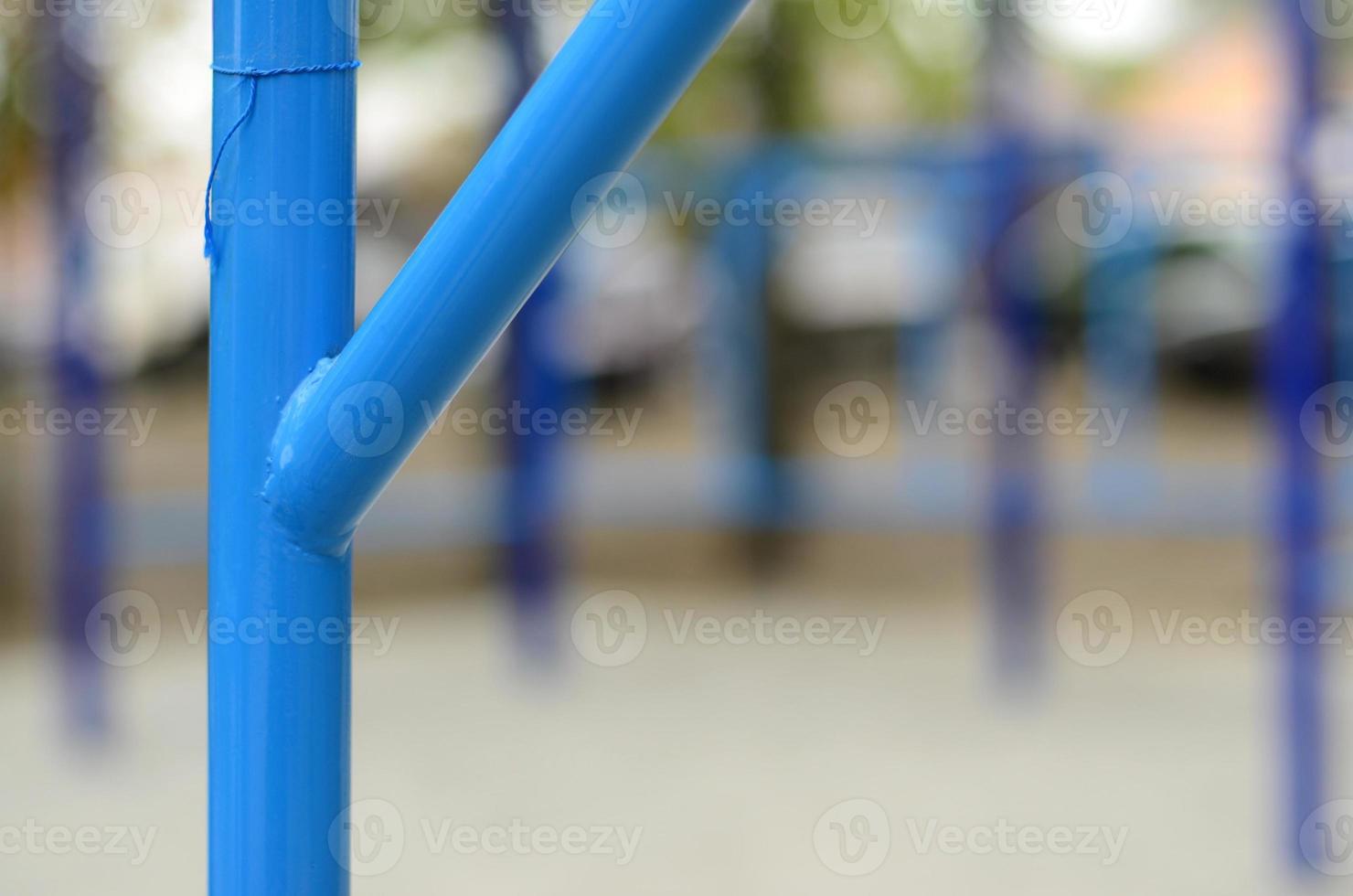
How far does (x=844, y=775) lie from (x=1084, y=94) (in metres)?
6.05

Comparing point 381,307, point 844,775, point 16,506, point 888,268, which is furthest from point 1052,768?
point 888,268

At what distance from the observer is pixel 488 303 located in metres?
0.82

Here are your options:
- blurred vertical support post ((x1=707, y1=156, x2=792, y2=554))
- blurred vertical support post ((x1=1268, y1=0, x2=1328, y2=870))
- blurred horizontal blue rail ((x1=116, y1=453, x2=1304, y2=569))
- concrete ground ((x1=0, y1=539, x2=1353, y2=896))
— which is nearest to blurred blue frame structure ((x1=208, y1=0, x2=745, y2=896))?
concrete ground ((x1=0, y1=539, x2=1353, y2=896))

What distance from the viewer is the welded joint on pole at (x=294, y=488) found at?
892 mm

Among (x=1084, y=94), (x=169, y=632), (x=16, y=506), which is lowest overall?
(x=169, y=632)

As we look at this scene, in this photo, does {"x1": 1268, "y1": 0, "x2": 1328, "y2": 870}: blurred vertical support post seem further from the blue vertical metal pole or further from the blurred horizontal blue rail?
the blue vertical metal pole

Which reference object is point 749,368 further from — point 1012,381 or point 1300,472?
point 1300,472

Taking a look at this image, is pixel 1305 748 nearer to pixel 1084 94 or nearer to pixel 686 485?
pixel 686 485

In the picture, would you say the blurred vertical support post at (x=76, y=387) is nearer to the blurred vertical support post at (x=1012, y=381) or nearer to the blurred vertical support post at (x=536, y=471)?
the blurred vertical support post at (x=536, y=471)

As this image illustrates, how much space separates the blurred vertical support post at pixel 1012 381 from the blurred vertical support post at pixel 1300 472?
110 cm

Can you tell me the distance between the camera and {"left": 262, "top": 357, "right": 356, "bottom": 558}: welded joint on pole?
0.89 metres

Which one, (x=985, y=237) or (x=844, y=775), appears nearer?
(x=844, y=775)

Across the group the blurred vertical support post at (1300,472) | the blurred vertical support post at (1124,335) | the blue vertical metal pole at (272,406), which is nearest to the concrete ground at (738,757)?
the blurred vertical support post at (1300,472)

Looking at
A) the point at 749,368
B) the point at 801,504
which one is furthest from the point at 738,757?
the point at 749,368
